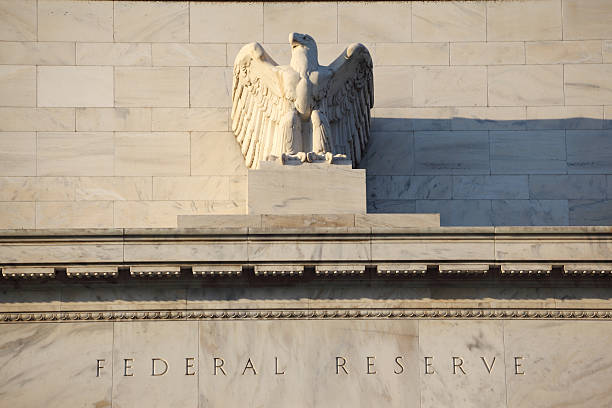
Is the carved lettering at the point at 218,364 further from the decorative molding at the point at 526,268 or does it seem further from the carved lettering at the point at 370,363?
the decorative molding at the point at 526,268

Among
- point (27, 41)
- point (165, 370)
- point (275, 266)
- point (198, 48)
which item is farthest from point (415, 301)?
point (27, 41)

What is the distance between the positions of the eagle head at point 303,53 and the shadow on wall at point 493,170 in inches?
99.8

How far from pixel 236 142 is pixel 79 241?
195 inches

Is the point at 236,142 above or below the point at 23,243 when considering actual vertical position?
above

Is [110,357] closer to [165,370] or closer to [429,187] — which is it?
[165,370]

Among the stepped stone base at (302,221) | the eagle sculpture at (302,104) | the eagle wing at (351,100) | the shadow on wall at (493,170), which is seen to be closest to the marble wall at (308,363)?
the stepped stone base at (302,221)

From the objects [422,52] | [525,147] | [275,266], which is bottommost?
[275,266]

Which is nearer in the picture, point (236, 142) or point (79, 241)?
point (79, 241)

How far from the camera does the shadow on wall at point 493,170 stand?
23703mm

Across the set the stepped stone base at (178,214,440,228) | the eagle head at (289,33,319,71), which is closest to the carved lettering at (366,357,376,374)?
the stepped stone base at (178,214,440,228)

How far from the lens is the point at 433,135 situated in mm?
24141

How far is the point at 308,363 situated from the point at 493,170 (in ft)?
19.9

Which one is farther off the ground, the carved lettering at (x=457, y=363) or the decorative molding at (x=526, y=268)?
the decorative molding at (x=526, y=268)

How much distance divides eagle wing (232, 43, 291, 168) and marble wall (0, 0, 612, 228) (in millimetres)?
1035
